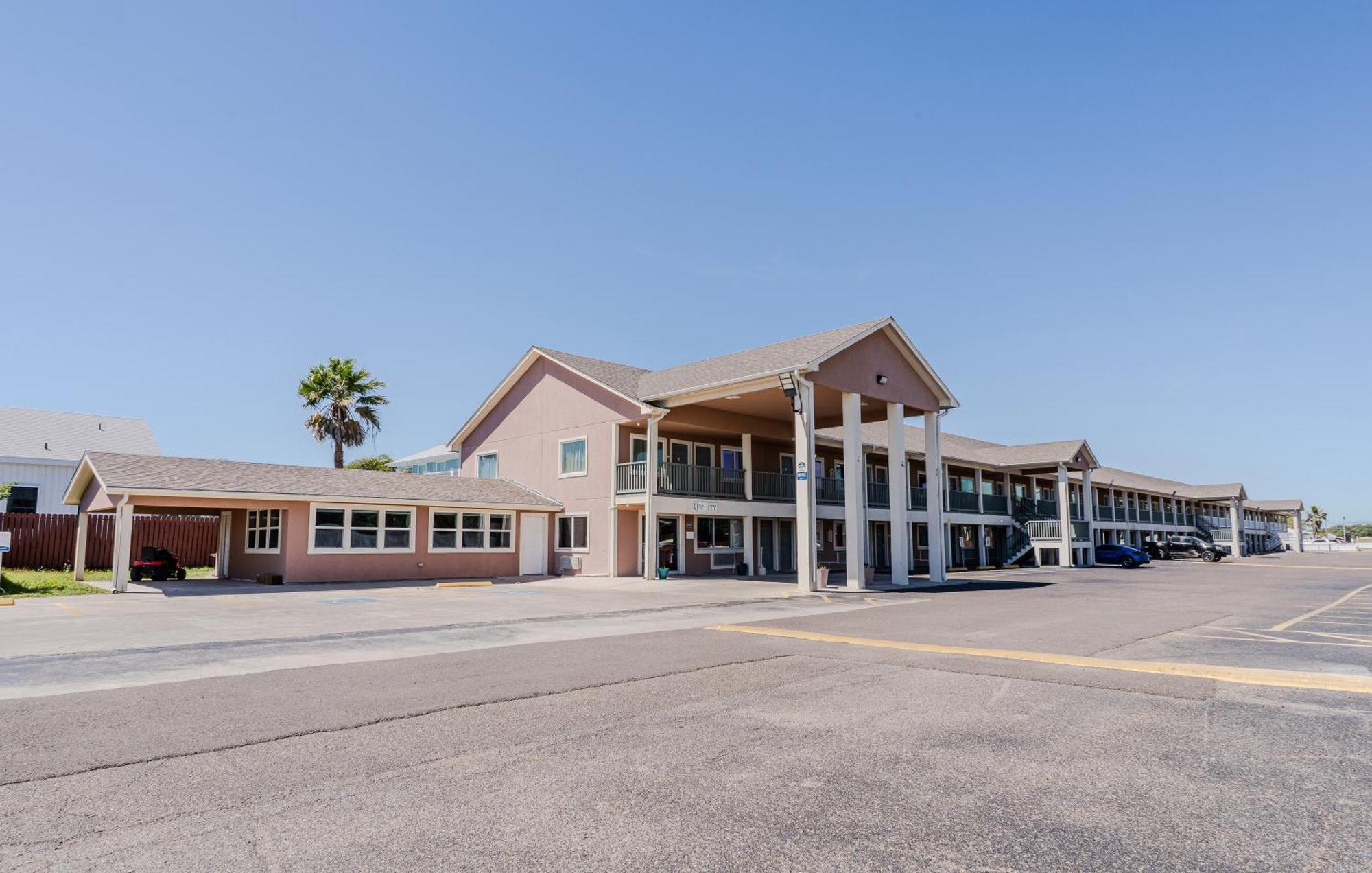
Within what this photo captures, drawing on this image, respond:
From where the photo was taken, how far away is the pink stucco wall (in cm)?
2847

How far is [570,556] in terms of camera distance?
2966 cm

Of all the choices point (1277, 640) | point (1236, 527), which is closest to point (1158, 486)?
point (1236, 527)

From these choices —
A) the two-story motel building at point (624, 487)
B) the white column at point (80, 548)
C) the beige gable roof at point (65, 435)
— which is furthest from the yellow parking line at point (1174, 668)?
the beige gable roof at point (65, 435)

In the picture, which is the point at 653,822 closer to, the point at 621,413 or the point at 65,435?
the point at 621,413

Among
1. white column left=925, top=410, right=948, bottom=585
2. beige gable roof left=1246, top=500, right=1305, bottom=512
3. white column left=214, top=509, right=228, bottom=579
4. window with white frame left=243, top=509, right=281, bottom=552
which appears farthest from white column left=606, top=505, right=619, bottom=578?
beige gable roof left=1246, top=500, right=1305, bottom=512

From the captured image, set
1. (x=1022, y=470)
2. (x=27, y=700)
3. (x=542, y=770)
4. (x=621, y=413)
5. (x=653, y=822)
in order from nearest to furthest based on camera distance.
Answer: (x=653, y=822), (x=542, y=770), (x=27, y=700), (x=621, y=413), (x=1022, y=470)

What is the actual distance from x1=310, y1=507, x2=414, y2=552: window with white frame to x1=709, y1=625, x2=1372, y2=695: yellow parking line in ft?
61.1

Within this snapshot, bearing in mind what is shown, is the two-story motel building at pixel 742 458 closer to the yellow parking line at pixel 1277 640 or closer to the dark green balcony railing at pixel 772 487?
the dark green balcony railing at pixel 772 487

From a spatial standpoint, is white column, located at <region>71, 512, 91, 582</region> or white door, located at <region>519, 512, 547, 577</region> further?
white door, located at <region>519, 512, 547, 577</region>

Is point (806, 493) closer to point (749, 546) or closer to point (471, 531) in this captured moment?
point (749, 546)

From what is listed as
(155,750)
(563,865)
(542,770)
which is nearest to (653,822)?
(563,865)

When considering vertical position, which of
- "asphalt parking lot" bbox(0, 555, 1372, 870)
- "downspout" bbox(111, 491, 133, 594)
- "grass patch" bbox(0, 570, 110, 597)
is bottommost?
"asphalt parking lot" bbox(0, 555, 1372, 870)

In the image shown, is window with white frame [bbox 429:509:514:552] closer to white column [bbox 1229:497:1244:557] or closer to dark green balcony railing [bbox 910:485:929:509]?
dark green balcony railing [bbox 910:485:929:509]

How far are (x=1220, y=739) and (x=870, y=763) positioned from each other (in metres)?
2.88
